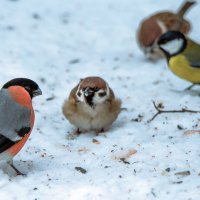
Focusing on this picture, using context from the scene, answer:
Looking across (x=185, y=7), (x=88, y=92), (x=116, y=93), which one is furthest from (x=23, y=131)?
(x=185, y=7)

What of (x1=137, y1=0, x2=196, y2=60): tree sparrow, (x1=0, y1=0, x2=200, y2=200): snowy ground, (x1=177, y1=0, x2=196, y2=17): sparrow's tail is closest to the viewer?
(x1=0, y1=0, x2=200, y2=200): snowy ground

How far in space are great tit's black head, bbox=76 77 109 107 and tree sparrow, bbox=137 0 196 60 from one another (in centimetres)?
209

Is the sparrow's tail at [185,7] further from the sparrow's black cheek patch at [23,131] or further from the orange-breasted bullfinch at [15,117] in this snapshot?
the sparrow's black cheek patch at [23,131]

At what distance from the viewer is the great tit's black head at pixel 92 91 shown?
5078 millimetres

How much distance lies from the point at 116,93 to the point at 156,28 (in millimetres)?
1534

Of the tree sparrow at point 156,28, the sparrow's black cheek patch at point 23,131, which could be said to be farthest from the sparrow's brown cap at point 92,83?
the tree sparrow at point 156,28

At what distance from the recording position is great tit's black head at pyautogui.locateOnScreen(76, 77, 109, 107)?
5.08 m

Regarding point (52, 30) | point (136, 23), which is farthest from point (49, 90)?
point (136, 23)

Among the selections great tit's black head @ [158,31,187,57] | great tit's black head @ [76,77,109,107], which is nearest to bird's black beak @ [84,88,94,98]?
great tit's black head @ [76,77,109,107]

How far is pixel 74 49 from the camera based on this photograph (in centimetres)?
731

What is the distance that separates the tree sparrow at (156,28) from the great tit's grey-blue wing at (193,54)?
0.82 m

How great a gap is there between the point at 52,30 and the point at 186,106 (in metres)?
2.61

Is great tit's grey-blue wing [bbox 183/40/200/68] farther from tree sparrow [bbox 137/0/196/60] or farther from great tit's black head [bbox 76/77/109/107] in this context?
great tit's black head [bbox 76/77/109/107]

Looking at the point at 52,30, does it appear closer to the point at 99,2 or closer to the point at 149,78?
the point at 99,2
